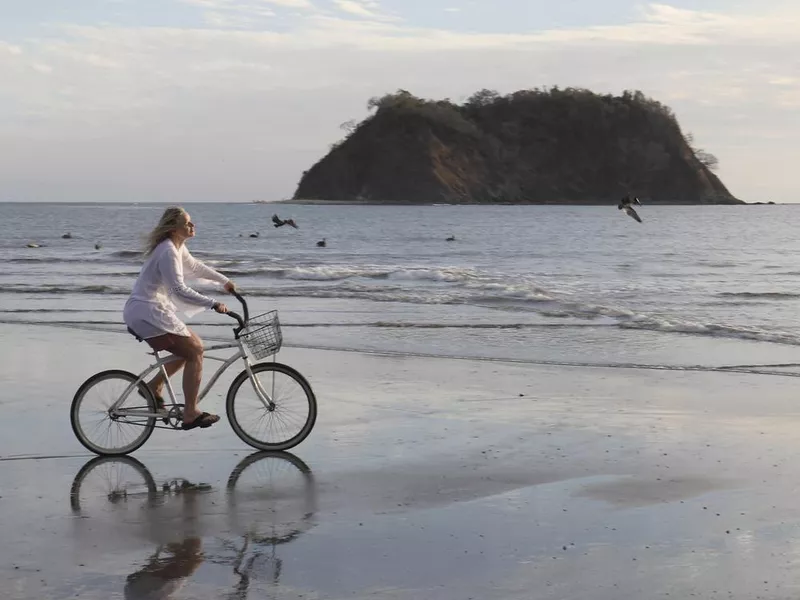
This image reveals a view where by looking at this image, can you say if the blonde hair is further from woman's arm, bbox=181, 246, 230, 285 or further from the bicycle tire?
the bicycle tire

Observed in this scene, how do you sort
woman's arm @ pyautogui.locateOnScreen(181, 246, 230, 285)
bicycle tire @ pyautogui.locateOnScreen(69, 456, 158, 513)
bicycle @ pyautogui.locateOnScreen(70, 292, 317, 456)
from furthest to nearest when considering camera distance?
bicycle @ pyautogui.locateOnScreen(70, 292, 317, 456) → woman's arm @ pyautogui.locateOnScreen(181, 246, 230, 285) → bicycle tire @ pyautogui.locateOnScreen(69, 456, 158, 513)

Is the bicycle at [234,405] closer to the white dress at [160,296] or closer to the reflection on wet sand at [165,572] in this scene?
the white dress at [160,296]

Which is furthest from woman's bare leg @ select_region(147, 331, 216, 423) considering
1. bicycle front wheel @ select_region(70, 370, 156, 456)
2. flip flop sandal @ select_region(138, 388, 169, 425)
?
bicycle front wheel @ select_region(70, 370, 156, 456)

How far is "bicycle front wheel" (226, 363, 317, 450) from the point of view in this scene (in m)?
8.07

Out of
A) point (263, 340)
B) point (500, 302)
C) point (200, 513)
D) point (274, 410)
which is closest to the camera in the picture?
point (200, 513)

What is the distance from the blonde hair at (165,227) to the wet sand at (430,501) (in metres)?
1.53

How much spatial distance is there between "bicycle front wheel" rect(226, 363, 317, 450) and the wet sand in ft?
0.45

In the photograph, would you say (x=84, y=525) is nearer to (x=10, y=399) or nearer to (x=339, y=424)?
(x=339, y=424)

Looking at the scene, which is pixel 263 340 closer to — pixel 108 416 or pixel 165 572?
pixel 108 416

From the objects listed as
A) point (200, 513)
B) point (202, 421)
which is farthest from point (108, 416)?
point (200, 513)

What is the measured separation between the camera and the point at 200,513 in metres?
6.30

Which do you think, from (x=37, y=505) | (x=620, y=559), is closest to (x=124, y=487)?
(x=37, y=505)

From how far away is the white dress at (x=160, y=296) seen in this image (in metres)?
7.39

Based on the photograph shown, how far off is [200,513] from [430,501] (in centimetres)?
136
